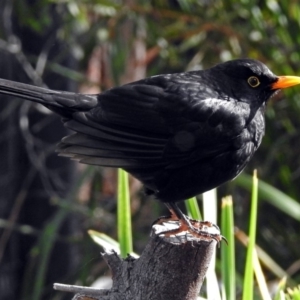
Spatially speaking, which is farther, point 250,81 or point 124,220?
point 250,81

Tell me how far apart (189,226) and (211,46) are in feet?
9.58

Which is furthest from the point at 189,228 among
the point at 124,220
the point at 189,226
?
the point at 124,220

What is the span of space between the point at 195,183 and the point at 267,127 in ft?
7.97

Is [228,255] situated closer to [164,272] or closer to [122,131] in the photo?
[164,272]

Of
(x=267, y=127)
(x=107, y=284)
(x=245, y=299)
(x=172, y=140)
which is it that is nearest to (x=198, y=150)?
(x=172, y=140)

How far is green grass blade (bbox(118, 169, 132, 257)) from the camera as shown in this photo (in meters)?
3.02

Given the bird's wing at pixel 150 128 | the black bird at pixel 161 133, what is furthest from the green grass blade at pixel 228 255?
the bird's wing at pixel 150 128

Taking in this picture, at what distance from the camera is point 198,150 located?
3059 mm

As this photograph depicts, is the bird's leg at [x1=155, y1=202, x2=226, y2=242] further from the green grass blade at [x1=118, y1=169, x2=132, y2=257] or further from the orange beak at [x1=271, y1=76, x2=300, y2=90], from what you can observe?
the orange beak at [x1=271, y1=76, x2=300, y2=90]

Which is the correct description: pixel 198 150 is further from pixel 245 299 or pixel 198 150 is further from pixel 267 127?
pixel 267 127

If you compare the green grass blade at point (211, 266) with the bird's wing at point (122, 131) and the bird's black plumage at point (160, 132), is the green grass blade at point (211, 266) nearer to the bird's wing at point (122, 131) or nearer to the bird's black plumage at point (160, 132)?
the bird's black plumage at point (160, 132)

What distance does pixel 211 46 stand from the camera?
555 cm

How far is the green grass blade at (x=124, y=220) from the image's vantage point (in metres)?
3.02

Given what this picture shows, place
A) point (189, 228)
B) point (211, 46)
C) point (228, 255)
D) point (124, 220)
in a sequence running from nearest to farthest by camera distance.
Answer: point (189, 228) < point (228, 255) < point (124, 220) < point (211, 46)
